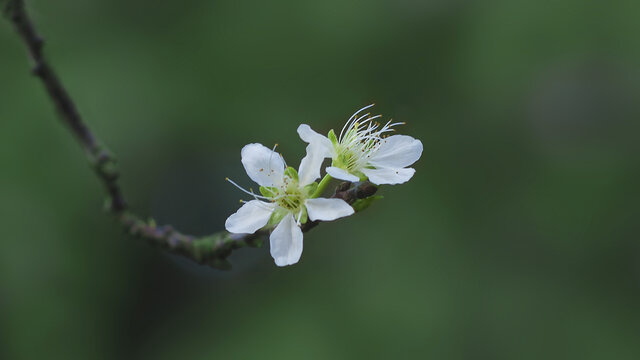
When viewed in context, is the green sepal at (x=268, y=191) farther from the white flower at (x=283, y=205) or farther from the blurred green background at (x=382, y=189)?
the blurred green background at (x=382, y=189)

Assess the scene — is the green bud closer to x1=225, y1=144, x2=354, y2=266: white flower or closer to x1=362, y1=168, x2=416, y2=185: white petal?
x1=225, y1=144, x2=354, y2=266: white flower

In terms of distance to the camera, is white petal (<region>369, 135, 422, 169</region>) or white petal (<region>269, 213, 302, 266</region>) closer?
white petal (<region>269, 213, 302, 266</region>)

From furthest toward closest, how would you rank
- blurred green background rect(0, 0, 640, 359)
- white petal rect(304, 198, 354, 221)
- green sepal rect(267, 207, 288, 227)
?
blurred green background rect(0, 0, 640, 359), green sepal rect(267, 207, 288, 227), white petal rect(304, 198, 354, 221)
